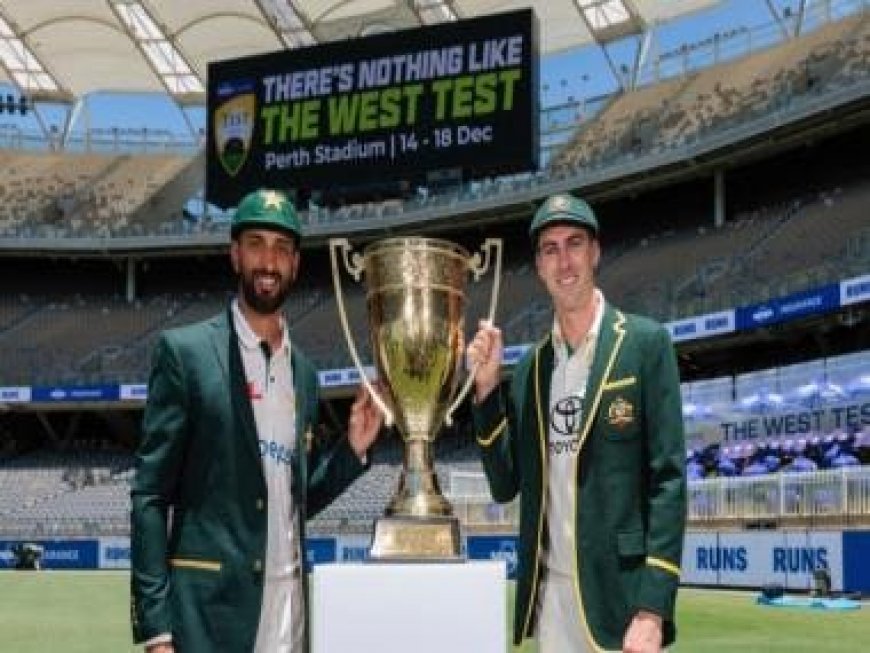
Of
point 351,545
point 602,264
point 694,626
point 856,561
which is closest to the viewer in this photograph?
point 694,626

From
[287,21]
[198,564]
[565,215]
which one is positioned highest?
[287,21]

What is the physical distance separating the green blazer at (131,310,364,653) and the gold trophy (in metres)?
0.49

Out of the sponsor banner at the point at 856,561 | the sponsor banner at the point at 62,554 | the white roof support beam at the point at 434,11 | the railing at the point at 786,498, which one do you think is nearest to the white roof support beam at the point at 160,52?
the white roof support beam at the point at 434,11

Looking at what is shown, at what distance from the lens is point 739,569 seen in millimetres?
19734

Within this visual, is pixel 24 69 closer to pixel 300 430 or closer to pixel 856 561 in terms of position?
pixel 856 561

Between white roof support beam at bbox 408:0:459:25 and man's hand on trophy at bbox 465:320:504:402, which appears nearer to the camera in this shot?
man's hand on trophy at bbox 465:320:504:402

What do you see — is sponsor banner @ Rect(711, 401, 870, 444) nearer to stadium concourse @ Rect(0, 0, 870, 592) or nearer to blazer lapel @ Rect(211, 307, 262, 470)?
stadium concourse @ Rect(0, 0, 870, 592)

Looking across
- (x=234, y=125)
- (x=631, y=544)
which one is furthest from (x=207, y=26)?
(x=631, y=544)

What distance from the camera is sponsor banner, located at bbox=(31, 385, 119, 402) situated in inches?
1633

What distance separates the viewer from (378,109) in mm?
37594

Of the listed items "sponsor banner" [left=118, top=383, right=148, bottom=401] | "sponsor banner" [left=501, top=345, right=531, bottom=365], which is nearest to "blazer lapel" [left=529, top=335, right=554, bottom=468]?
"sponsor banner" [left=501, top=345, right=531, bottom=365]

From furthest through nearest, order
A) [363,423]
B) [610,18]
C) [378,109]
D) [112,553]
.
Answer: [610,18] < [378,109] < [112,553] < [363,423]

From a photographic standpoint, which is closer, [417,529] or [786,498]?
[417,529]

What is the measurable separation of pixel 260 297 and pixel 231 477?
1.77 ft
